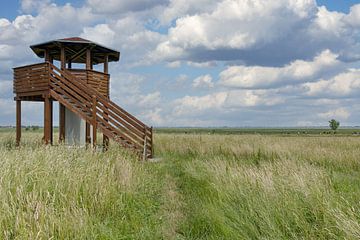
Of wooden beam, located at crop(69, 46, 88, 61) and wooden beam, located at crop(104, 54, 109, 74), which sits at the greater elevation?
wooden beam, located at crop(69, 46, 88, 61)

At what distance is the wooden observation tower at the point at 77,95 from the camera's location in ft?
46.0

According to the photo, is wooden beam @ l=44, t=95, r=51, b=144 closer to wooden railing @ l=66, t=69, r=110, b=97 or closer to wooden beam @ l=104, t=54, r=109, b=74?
wooden railing @ l=66, t=69, r=110, b=97

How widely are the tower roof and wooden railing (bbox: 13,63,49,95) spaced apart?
1.52 m

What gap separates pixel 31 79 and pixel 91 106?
281 centimetres

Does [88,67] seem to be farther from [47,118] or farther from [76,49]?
[47,118]

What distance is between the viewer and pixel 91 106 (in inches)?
566

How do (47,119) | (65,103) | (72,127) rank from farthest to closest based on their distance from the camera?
1. (72,127)
2. (47,119)
3. (65,103)

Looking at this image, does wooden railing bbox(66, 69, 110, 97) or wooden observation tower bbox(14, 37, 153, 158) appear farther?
wooden railing bbox(66, 69, 110, 97)

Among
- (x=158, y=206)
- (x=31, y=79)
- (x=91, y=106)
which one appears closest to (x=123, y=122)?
(x=91, y=106)

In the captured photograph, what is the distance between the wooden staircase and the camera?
1396cm

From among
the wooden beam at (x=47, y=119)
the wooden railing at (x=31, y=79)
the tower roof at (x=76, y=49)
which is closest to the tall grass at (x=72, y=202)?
the wooden beam at (x=47, y=119)

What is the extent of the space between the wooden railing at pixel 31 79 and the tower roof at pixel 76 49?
1.52 m

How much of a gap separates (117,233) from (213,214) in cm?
158

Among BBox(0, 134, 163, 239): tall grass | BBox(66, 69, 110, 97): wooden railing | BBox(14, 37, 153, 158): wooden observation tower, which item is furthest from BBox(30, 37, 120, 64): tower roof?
BBox(0, 134, 163, 239): tall grass
